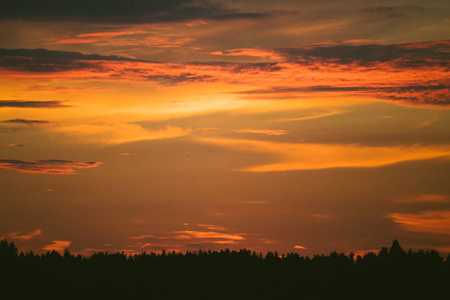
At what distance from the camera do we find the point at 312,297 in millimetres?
196750

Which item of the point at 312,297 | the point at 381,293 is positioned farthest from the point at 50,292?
the point at 381,293

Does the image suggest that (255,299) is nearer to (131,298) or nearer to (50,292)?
(131,298)

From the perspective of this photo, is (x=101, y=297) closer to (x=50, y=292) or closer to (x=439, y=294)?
(x=50, y=292)

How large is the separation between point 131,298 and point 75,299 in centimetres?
1711

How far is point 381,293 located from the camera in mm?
195125

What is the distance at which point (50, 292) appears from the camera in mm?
197125

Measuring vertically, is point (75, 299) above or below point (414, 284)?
below

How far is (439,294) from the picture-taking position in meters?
190

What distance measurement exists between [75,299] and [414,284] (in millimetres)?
105416

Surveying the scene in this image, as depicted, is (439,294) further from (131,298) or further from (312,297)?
(131,298)

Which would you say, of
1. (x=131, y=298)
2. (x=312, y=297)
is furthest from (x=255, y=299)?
(x=131, y=298)

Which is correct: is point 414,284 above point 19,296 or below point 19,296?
above

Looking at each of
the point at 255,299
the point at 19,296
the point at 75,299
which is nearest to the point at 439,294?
the point at 255,299

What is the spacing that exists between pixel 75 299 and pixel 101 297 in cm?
792
